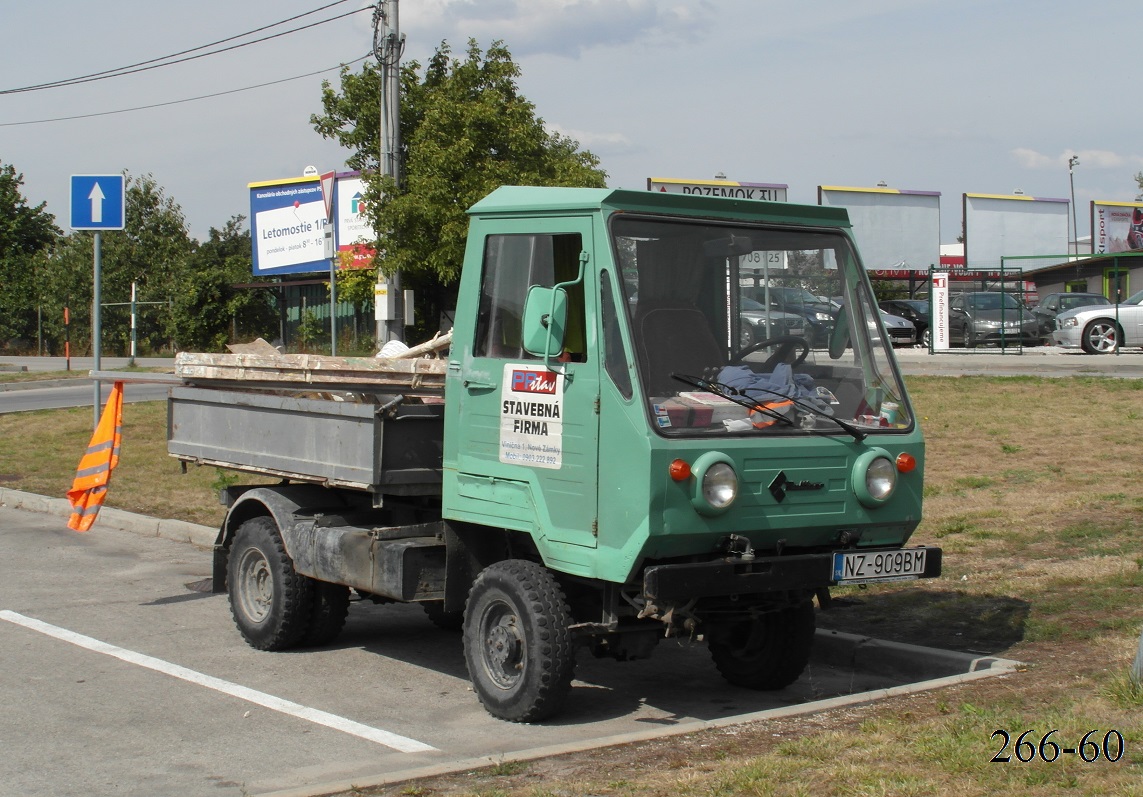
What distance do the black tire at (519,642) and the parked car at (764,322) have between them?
5.18 feet

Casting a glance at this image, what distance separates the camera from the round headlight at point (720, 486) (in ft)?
17.6

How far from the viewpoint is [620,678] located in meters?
7.03

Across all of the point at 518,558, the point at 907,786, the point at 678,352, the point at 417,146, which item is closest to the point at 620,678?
the point at 518,558

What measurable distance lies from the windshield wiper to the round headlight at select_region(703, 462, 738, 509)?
408 millimetres

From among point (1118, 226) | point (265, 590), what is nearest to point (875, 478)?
point (265, 590)

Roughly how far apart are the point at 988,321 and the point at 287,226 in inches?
1043

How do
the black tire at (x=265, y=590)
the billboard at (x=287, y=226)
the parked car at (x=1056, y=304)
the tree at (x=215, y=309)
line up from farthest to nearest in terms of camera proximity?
the tree at (x=215, y=309)
the billboard at (x=287, y=226)
the parked car at (x=1056, y=304)
the black tire at (x=265, y=590)

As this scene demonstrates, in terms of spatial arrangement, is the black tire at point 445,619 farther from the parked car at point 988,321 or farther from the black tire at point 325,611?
the parked car at point 988,321

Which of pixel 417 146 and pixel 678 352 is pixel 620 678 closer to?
pixel 678 352

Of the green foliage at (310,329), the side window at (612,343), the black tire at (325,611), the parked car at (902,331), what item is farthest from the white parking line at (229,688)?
the green foliage at (310,329)

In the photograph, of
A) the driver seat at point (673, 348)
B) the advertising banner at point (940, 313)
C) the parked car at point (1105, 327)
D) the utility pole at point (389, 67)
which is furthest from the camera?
the advertising banner at point (940, 313)

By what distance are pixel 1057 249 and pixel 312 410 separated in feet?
154

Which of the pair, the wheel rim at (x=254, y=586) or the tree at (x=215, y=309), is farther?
the tree at (x=215, y=309)

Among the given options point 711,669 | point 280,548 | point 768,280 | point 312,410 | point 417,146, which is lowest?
point 711,669
